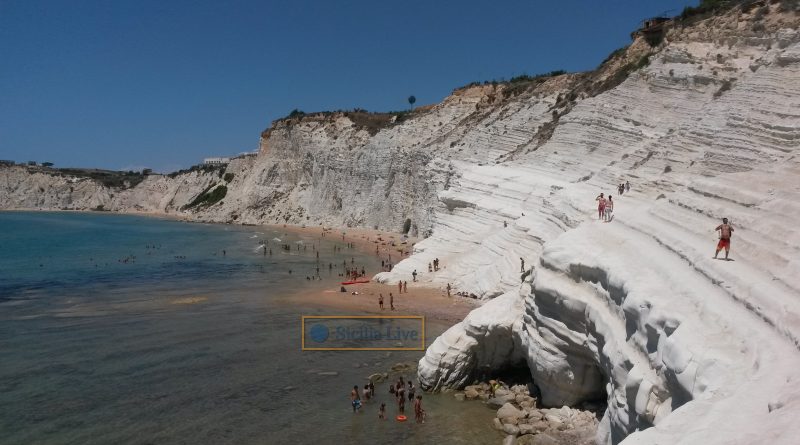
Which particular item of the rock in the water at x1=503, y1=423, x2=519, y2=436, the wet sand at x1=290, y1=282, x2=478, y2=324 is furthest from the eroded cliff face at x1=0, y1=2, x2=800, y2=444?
the wet sand at x1=290, y1=282, x2=478, y2=324

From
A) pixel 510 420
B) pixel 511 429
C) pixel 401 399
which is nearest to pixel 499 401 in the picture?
pixel 510 420

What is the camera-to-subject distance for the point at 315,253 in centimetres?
5462

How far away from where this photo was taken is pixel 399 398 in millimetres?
16672

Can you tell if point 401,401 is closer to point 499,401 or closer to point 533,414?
point 499,401

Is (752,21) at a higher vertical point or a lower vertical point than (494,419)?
higher

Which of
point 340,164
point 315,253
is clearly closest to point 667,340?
point 315,253

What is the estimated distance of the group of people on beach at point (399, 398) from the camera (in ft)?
51.7

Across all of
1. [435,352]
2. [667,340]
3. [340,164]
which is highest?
[340,164]

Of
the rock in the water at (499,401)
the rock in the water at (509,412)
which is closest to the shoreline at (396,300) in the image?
the rock in the water at (499,401)

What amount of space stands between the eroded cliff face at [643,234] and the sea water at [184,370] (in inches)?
117

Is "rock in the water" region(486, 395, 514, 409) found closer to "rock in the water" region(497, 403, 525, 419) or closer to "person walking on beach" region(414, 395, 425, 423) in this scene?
"rock in the water" region(497, 403, 525, 419)

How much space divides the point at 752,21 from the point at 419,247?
2331 centimetres

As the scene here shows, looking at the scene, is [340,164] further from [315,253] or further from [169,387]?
[169,387]
